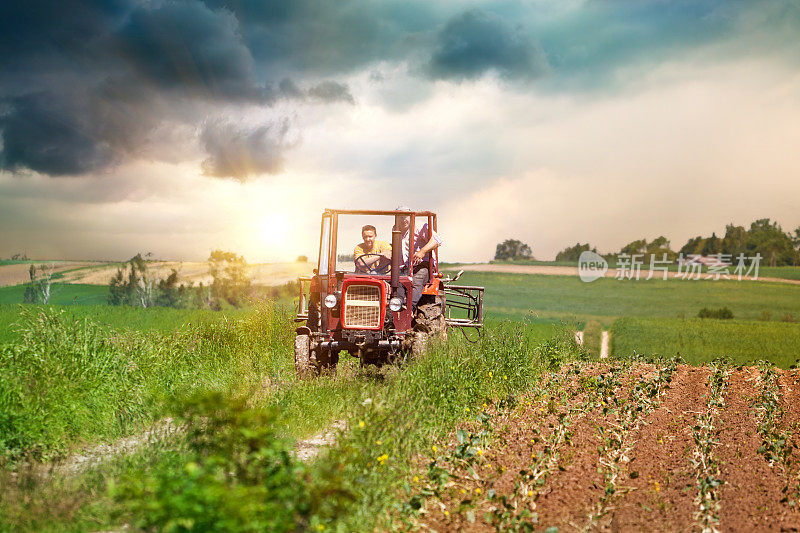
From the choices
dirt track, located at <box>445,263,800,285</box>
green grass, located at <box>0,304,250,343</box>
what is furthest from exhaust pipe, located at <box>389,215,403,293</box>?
dirt track, located at <box>445,263,800,285</box>

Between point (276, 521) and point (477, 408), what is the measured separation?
471cm

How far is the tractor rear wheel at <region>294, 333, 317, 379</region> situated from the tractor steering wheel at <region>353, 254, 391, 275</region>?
1.30 metres

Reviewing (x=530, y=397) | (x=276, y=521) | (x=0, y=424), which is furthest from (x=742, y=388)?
(x=0, y=424)

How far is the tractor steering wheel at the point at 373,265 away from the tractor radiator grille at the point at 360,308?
1.04 ft

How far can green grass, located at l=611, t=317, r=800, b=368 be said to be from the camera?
16734 mm

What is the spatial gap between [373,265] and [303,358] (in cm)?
170

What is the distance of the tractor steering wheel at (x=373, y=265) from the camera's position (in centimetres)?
959

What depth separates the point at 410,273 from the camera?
9.42 m

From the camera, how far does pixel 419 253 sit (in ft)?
31.8

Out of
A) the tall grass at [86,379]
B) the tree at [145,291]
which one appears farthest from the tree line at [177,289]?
the tall grass at [86,379]

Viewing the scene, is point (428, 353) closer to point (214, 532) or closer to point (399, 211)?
point (399, 211)

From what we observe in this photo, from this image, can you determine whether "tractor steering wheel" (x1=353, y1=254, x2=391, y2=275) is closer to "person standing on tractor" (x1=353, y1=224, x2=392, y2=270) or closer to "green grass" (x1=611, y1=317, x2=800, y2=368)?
"person standing on tractor" (x1=353, y1=224, x2=392, y2=270)

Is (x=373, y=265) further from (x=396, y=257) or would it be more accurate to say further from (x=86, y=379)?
(x=86, y=379)

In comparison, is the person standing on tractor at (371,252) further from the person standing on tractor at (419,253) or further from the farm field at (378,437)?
the farm field at (378,437)
